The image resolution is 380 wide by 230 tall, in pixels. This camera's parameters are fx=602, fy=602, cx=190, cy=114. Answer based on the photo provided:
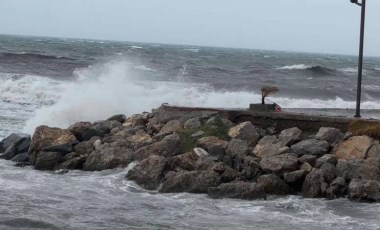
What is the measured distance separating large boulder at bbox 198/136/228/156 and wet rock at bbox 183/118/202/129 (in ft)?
3.13

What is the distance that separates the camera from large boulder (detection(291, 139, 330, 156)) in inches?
432

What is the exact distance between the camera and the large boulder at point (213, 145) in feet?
37.2

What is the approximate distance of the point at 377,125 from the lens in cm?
1150

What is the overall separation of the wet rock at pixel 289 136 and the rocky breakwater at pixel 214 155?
0.8 inches

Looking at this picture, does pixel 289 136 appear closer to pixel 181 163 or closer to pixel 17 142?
pixel 181 163

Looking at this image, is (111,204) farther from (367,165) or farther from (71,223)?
(367,165)

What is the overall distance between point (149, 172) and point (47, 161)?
7.91 ft

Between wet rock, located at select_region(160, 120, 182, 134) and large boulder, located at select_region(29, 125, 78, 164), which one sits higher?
wet rock, located at select_region(160, 120, 182, 134)

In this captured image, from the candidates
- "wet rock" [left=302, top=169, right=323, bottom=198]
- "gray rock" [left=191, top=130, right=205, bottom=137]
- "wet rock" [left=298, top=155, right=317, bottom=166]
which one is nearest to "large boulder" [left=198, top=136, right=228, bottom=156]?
"gray rock" [left=191, top=130, right=205, bottom=137]

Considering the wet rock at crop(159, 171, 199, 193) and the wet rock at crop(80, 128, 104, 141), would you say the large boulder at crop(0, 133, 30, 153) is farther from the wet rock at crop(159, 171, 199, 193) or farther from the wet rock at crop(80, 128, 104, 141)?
the wet rock at crop(159, 171, 199, 193)

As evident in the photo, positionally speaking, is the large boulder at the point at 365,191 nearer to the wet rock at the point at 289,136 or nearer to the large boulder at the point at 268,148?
the large boulder at the point at 268,148

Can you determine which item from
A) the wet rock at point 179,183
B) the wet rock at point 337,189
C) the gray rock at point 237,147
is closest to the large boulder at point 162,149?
the gray rock at point 237,147

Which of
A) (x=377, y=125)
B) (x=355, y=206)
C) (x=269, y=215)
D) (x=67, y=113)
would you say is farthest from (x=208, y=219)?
(x=67, y=113)

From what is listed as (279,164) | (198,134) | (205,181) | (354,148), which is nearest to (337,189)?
(279,164)
